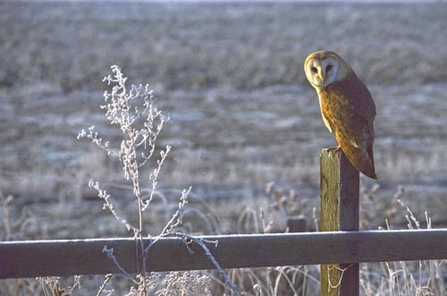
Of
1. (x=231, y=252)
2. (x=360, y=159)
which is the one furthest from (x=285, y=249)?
(x=360, y=159)

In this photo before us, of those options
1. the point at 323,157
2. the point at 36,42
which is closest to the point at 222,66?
the point at 36,42

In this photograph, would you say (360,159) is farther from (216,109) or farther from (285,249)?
(216,109)

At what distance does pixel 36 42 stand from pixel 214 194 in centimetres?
2906

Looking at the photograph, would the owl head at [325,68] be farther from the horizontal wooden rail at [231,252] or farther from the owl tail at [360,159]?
the horizontal wooden rail at [231,252]

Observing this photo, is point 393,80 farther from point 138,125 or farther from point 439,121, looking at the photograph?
point 138,125

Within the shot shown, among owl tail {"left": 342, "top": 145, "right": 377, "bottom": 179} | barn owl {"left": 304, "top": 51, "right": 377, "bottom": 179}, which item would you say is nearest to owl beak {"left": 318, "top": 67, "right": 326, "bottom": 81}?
barn owl {"left": 304, "top": 51, "right": 377, "bottom": 179}

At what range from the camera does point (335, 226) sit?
3.51 m

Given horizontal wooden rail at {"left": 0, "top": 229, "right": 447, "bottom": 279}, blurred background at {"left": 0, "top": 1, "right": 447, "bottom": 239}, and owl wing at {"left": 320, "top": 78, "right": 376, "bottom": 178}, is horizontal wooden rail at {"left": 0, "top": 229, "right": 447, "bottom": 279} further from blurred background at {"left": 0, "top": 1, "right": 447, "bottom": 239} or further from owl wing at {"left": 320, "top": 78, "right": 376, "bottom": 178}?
blurred background at {"left": 0, "top": 1, "right": 447, "bottom": 239}

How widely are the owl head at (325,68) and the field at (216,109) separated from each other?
63cm

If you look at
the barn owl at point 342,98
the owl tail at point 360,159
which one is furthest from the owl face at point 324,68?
the owl tail at point 360,159

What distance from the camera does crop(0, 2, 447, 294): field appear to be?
10914 mm

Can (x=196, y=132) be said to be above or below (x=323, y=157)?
above

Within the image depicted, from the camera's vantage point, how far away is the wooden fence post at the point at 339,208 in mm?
3488

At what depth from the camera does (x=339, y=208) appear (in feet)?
11.4
